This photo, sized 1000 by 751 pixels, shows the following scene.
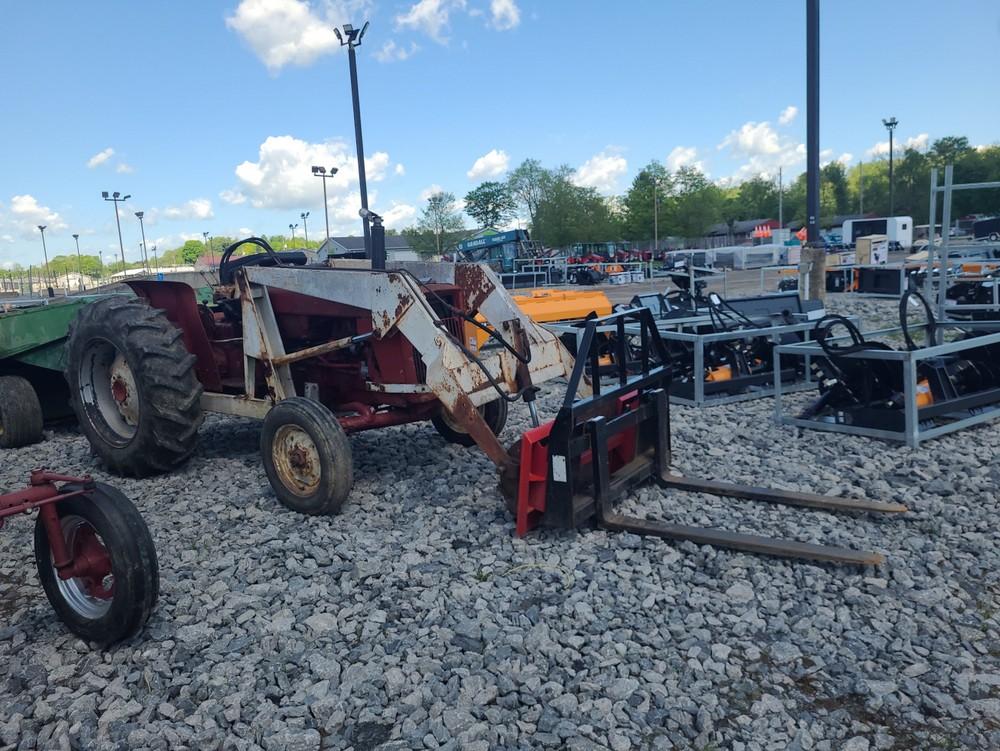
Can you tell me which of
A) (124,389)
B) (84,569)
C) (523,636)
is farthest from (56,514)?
(124,389)

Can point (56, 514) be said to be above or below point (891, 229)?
below

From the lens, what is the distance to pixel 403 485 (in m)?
5.70

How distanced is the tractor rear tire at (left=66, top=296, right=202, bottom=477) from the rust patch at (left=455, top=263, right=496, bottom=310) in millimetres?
2147

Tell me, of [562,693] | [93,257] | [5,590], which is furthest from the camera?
[93,257]

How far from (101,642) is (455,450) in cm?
336

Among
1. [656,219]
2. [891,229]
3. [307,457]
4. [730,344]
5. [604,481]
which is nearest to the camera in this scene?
[604,481]

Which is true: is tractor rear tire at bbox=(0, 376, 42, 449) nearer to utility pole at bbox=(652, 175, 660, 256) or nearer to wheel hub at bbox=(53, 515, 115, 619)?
wheel hub at bbox=(53, 515, 115, 619)

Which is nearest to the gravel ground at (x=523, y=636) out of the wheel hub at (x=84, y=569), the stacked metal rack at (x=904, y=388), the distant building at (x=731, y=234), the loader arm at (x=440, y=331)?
the wheel hub at (x=84, y=569)

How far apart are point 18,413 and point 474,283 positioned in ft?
16.4

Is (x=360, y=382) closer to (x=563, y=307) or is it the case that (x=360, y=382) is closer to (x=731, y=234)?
(x=563, y=307)

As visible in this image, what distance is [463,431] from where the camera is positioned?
21.2ft

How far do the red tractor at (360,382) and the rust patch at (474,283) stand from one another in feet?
0.04

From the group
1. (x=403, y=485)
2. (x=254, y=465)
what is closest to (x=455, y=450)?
(x=403, y=485)

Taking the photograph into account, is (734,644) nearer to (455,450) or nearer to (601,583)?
(601,583)
